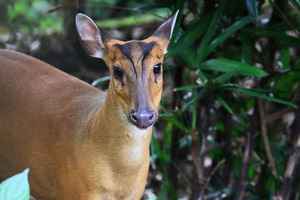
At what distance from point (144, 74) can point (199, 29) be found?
93cm

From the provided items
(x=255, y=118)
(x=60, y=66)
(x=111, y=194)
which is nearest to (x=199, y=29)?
(x=255, y=118)

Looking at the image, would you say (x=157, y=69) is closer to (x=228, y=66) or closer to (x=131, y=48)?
(x=131, y=48)

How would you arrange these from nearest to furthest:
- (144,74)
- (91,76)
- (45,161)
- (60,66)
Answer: (144,74), (45,161), (91,76), (60,66)

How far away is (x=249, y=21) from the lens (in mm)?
4109

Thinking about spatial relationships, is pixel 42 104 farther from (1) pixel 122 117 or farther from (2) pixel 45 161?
(1) pixel 122 117

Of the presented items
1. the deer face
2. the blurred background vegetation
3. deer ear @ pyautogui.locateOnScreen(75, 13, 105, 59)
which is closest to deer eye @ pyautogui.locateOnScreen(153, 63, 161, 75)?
the deer face

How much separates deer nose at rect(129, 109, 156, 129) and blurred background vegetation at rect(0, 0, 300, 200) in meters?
0.82

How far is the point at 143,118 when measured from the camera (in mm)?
3135

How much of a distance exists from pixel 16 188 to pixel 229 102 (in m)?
2.69

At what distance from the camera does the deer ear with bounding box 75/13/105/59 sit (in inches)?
142

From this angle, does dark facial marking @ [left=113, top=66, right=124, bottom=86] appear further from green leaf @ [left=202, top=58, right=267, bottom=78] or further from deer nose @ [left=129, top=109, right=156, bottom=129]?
green leaf @ [left=202, top=58, right=267, bottom=78]

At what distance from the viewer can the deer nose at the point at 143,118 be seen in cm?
313

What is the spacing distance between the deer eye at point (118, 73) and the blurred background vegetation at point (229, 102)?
2.20 feet

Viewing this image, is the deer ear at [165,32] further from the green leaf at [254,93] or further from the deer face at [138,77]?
the green leaf at [254,93]
